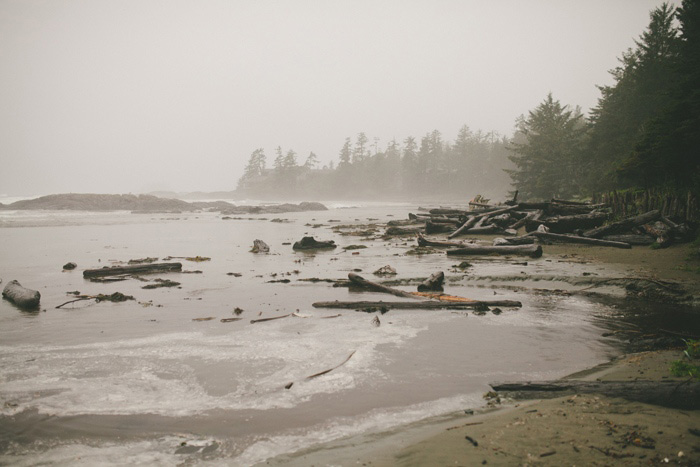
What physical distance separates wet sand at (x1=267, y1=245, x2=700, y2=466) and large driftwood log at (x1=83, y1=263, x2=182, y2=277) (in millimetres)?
9833

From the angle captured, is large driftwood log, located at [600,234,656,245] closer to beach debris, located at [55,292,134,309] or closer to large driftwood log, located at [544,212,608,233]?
large driftwood log, located at [544,212,608,233]

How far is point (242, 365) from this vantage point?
486 centimetres

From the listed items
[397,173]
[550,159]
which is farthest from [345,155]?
[550,159]

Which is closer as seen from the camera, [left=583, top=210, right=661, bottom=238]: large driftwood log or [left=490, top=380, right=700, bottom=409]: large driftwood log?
[left=490, top=380, right=700, bottom=409]: large driftwood log

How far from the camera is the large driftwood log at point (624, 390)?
3.16 metres

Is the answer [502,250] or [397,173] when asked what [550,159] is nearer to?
[502,250]

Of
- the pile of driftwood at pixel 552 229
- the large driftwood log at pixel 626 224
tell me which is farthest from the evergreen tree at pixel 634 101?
the large driftwood log at pixel 626 224

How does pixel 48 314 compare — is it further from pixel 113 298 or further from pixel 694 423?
pixel 694 423

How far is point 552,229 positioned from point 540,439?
47.7 ft

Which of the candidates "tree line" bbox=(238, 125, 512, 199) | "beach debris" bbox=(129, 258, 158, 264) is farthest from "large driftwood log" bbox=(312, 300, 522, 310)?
"tree line" bbox=(238, 125, 512, 199)

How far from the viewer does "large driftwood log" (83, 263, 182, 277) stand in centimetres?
1052

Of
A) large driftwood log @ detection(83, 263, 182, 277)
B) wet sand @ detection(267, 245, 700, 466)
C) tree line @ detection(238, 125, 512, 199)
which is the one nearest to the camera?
wet sand @ detection(267, 245, 700, 466)

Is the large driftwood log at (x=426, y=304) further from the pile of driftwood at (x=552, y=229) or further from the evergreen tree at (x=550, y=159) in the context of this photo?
the evergreen tree at (x=550, y=159)

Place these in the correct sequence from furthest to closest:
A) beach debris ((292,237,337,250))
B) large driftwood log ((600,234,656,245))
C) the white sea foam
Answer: beach debris ((292,237,337,250)) < large driftwood log ((600,234,656,245)) < the white sea foam
